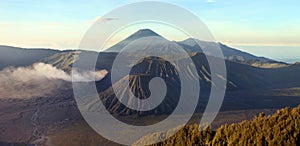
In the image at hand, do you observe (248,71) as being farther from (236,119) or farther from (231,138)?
(231,138)

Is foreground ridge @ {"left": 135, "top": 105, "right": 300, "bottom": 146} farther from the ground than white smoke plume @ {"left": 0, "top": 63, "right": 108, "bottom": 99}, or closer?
closer

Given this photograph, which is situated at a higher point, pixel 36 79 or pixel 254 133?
pixel 36 79

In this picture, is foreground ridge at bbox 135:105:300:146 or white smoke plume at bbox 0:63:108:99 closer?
foreground ridge at bbox 135:105:300:146

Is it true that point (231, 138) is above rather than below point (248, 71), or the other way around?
below

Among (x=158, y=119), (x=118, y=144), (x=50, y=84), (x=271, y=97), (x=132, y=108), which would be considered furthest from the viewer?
(x=50, y=84)

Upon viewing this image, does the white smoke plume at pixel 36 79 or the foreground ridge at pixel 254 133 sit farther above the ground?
the white smoke plume at pixel 36 79

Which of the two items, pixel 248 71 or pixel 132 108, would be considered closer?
pixel 132 108

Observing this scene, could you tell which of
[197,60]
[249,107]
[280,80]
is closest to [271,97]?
[249,107]

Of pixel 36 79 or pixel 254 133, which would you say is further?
pixel 36 79
